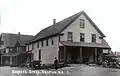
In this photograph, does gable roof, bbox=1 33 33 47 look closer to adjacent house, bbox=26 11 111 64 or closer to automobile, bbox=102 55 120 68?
adjacent house, bbox=26 11 111 64

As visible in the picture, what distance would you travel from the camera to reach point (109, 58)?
33.8m

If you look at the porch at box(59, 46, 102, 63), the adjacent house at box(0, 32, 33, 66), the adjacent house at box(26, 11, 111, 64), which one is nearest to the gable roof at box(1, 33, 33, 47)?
the adjacent house at box(0, 32, 33, 66)

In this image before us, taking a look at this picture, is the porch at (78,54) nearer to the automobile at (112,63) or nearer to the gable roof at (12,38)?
the automobile at (112,63)

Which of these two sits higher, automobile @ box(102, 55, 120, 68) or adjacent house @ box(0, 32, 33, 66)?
adjacent house @ box(0, 32, 33, 66)

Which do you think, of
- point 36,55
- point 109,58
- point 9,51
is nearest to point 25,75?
point 109,58

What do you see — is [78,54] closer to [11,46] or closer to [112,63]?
[112,63]

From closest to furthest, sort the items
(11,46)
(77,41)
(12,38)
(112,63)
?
(112,63) < (77,41) < (11,46) < (12,38)

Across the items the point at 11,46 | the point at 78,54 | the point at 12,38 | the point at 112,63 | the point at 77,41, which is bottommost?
the point at 112,63

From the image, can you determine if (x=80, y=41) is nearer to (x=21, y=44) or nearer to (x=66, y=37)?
(x=66, y=37)

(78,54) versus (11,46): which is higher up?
(11,46)

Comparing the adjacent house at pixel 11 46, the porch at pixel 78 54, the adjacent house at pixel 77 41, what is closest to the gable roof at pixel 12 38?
the adjacent house at pixel 11 46

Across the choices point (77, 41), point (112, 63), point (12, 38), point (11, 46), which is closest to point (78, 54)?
point (77, 41)

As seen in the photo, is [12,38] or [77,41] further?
[12,38]

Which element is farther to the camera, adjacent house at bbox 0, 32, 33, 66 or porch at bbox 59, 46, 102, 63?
adjacent house at bbox 0, 32, 33, 66
